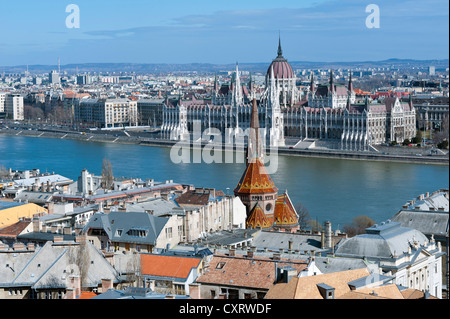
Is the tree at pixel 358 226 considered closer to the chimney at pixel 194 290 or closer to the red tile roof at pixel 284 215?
the red tile roof at pixel 284 215

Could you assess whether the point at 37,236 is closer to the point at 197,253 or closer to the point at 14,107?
the point at 197,253

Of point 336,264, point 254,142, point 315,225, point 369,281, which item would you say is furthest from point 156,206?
point 369,281

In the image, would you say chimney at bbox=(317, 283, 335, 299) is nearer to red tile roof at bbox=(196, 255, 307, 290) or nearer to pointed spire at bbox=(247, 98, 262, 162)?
Result: red tile roof at bbox=(196, 255, 307, 290)

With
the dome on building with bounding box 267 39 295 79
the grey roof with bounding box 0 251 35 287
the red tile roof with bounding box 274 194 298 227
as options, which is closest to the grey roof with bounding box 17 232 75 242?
the grey roof with bounding box 0 251 35 287

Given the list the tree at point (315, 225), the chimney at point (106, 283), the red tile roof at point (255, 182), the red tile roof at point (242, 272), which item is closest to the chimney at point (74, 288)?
the chimney at point (106, 283)
